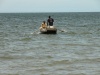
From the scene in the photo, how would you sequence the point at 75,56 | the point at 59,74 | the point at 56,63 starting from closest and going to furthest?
1. the point at 59,74
2. the point at 56,63
3. the point at 75,56

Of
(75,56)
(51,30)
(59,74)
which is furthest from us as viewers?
(51,30)

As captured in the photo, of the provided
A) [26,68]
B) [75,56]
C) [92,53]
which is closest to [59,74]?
[26,68]

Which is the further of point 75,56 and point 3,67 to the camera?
point 75,56

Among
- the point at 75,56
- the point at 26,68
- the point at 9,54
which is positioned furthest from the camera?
the point at 9,54

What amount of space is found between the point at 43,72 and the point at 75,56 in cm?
408

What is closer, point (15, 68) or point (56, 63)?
point (15, 68)

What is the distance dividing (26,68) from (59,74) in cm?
168

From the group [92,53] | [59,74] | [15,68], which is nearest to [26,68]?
[15,68]

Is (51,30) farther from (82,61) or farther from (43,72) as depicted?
(43,72)

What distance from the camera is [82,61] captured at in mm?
15766

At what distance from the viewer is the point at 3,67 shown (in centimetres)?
1438

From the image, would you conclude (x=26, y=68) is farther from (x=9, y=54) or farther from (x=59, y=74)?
(x=9, y=54)

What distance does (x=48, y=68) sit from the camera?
1431cm

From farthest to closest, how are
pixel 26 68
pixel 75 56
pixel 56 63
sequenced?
pixel 75 56 → pixel 56 63 → pixel 26 68
